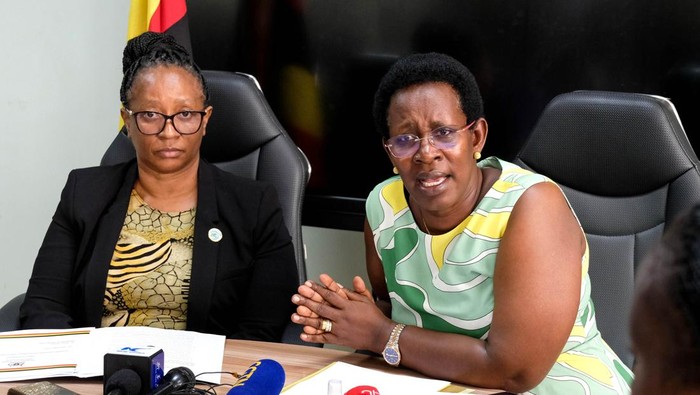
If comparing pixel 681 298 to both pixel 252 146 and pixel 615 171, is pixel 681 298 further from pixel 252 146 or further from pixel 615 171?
pixel 252 146

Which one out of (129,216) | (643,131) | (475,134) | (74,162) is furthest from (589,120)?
(74,162)

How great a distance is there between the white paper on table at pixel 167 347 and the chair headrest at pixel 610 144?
94 cm

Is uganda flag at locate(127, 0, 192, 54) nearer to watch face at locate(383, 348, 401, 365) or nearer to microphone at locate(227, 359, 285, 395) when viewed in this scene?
watch face at locate(383, 348, 401, 365)

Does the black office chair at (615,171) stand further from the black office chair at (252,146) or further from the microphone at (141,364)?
the microphone at (141,364)

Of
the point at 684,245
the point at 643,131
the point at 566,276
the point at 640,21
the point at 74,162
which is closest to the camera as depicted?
the point at 684,245

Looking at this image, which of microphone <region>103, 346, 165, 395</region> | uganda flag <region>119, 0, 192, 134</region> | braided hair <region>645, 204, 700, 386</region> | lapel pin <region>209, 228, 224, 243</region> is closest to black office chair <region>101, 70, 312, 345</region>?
lapel pin <region>209, 228, 224, 243</region>

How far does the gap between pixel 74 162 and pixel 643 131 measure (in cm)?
235

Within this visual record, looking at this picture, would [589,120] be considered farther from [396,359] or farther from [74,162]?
[74,162]

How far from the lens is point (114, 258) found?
2035mm

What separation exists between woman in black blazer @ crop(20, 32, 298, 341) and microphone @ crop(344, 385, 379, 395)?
0.65 m

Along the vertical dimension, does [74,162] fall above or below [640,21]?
below

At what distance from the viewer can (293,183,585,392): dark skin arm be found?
1508 mm

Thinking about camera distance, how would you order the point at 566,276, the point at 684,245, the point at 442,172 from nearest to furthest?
the point at 684,245 < the point at 566,276 < the point at 442,172

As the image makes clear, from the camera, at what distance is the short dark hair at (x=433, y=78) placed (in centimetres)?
167
